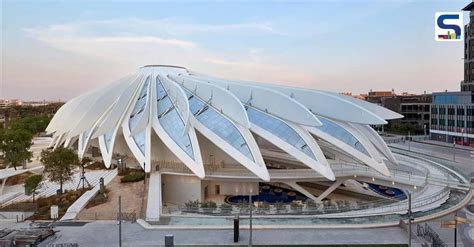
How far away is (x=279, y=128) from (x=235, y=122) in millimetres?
3051

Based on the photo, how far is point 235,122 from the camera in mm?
27453

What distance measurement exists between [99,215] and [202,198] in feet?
29.3

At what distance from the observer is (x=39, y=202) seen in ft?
76.9

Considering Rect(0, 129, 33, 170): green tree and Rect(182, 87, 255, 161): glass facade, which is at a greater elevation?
Rect(182, 87, 255, 161): glass facade

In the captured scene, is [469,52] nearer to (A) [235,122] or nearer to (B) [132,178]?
(A) [235,122]

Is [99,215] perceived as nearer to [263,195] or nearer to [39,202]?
[39,202]

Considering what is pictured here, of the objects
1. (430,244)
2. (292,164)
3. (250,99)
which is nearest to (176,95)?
(250,99)

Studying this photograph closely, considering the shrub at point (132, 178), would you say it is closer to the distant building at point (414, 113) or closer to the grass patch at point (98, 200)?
the grass patch at point (98, 200)

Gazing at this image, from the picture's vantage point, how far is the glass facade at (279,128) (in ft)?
84.5

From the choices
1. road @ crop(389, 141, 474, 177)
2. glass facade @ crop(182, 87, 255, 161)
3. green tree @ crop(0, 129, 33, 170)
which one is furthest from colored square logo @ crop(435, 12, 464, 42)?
green tree @ crop(0, 129, 33, 170)

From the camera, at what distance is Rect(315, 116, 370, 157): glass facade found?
26.9 m

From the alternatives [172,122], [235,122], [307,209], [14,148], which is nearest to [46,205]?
[172,122]

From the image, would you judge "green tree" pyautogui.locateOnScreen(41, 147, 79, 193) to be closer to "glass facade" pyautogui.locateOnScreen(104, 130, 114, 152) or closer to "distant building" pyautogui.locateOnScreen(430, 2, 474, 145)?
"glass facade" pyautogui.locateOnScreen(104, 130, 114, 152)

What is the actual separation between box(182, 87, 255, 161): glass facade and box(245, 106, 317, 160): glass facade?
6.11ft
